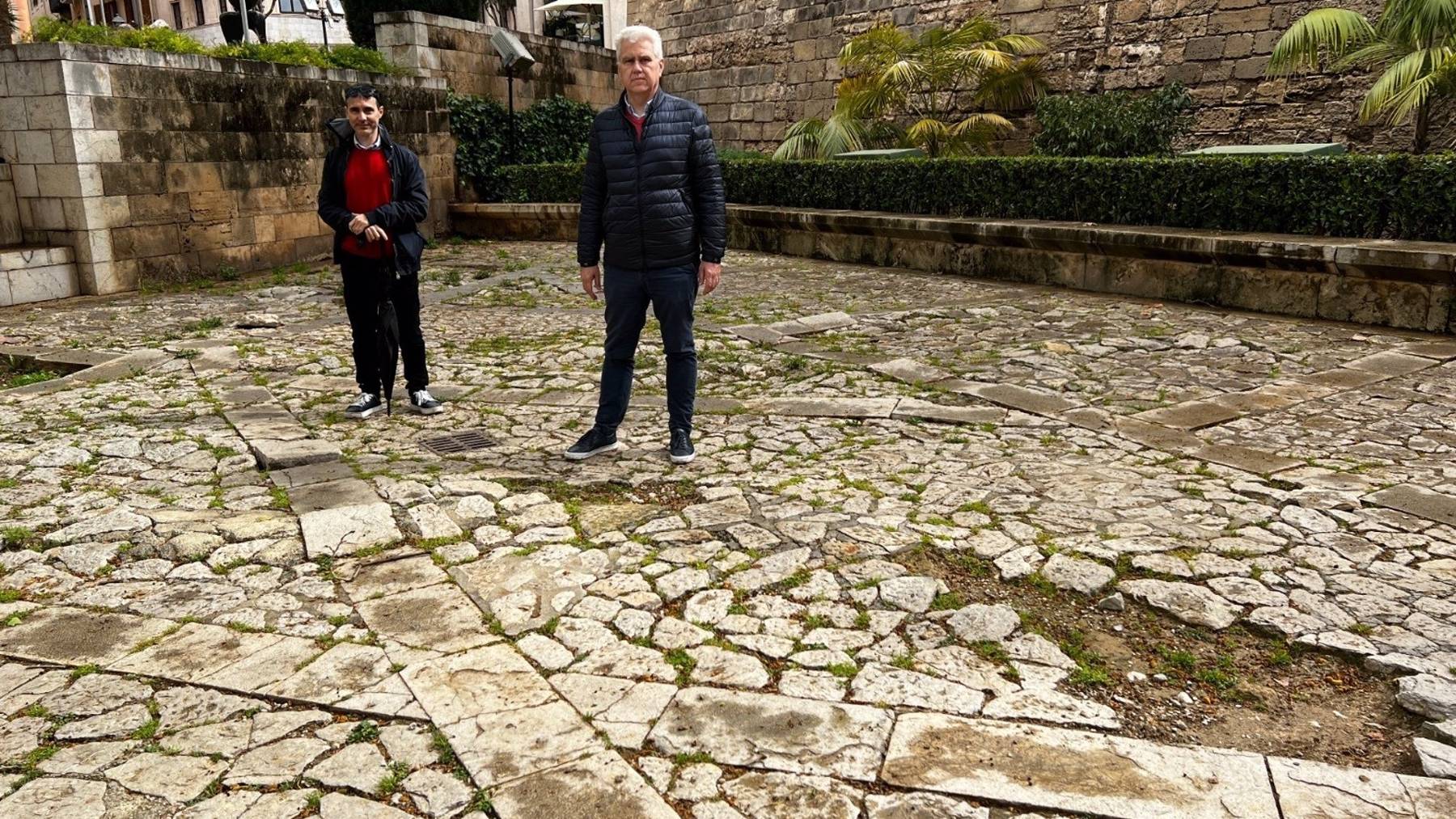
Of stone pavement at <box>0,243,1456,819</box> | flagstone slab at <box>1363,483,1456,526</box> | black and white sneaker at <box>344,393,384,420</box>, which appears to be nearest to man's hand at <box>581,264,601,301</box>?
stone pavement at <box>0,243,1456,819</box>

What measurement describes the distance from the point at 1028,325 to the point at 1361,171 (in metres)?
2.79

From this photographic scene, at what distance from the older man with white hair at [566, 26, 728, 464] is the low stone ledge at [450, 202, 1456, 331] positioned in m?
5.25

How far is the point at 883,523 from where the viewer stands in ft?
12.7

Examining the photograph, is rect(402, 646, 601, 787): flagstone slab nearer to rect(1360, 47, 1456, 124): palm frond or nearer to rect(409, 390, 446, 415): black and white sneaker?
rect(409, 390, 446, 415): black and white sneaker

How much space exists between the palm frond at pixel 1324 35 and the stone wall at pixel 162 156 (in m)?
10.4

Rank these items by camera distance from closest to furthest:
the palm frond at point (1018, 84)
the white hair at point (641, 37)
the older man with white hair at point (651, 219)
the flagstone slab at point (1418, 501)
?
the flagstone slab at point (1418, 501) < the white hair at point (641, 37) < the older man with white hair at point (651, 219) < the palm frond at point (1018, 84)

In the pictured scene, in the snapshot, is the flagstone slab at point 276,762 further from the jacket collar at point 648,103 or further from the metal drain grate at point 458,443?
the jacket collar at point 648,103

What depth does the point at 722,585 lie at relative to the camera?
337 cm

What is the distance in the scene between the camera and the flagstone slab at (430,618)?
300cm

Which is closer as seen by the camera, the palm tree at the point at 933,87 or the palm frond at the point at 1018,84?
the palm tree at the point at 933,87

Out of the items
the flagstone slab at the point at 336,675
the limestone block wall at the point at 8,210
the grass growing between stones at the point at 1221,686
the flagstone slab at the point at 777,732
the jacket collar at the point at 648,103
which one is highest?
the jacket collar at the point at 648,103

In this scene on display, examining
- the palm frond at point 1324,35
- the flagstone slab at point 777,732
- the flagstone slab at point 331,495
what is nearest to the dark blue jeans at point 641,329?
the flagstone slab at point 331,495

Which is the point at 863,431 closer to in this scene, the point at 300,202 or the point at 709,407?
the point at 709,407

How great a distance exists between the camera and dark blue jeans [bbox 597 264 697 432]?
454 centimetres
